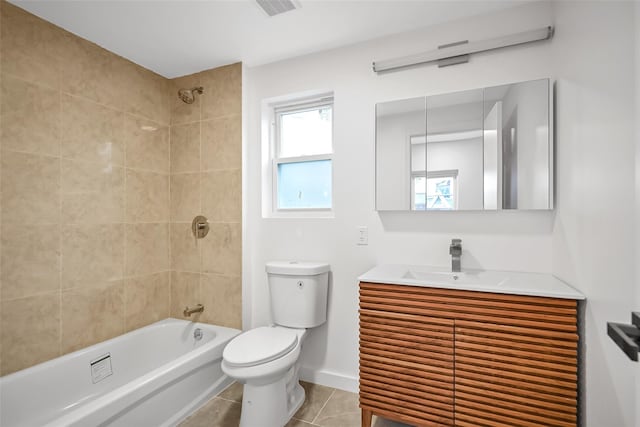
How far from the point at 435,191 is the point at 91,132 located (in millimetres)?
2267

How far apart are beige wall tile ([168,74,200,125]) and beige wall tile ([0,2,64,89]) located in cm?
81

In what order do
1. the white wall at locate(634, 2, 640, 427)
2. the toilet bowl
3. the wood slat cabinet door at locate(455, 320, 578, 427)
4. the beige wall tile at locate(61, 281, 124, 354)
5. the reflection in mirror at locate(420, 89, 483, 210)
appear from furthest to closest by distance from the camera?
1. the beige wall tile at locate(61, 281, 124, 354)
2. the reflection in mirror at locate(420, 89, 483, 210)
3. the toilet bowl
4. the wood slat cabinet door at locate(455, 320, 578, 427)
5. the white wall at locate(634, 2, 640, 427)

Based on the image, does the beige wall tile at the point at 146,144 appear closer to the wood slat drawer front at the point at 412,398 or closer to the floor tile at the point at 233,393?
the floor tile at the point at 233,393

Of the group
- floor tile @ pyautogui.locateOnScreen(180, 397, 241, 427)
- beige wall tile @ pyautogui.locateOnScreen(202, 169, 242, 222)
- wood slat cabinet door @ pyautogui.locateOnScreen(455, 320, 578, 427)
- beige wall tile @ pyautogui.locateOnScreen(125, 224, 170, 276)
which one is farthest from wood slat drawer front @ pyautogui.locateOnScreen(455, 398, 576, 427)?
beige wall tile @ pyautogui.locateOnScreen(125, 224, 170, 276)

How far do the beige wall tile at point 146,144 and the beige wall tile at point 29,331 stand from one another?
1050mm

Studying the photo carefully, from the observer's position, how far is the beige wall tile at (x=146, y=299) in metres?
2.28

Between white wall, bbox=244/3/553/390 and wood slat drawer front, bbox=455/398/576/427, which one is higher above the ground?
white wall, bbox=244/3/553/390

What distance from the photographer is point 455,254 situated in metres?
1.74

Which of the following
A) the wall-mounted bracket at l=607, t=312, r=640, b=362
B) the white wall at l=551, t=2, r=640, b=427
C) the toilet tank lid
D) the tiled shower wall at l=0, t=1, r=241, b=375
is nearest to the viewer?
the wall-mounted bracket at l=607, t=312, r=640, b=362

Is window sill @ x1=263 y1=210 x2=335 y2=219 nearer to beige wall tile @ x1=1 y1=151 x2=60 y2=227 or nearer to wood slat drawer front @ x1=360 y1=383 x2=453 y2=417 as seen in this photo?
wood slat drawer front @ x1=360 y1=383 x2=453 y2=417

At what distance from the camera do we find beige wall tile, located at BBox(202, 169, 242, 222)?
2359 millimetres

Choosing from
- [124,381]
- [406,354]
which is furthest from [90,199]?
[406,354]

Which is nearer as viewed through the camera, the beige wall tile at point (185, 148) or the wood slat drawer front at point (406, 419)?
the wood slat drawer front at point (406, 419)

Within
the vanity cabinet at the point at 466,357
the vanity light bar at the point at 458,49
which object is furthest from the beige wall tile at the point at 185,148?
the vanity cabinet at the point at 466,357
